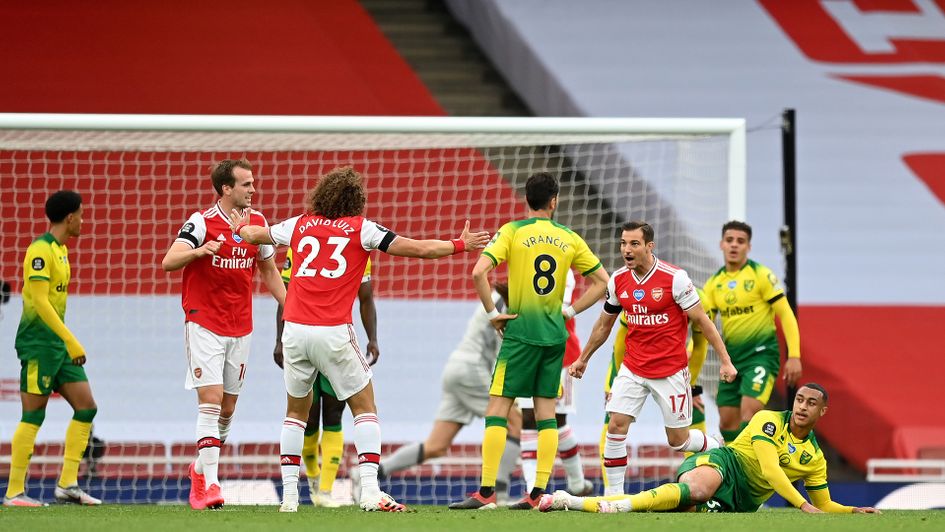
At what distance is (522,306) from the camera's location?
7789 millimetres

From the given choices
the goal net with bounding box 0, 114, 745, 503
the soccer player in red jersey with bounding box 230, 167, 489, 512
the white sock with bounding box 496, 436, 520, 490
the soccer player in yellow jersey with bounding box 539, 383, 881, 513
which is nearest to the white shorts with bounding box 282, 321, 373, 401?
the soccer player in red jersey with bounding box 230, 167, 489, 512

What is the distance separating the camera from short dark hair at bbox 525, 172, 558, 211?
788 cm

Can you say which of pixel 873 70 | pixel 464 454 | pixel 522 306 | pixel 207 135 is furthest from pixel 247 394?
pixel 873 70

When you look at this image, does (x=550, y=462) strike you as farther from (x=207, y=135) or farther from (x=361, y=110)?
(x=361, y=110)

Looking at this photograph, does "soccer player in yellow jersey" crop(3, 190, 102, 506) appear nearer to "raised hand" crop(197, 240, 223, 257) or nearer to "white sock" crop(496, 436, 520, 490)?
"raised hand" crop(197, 240, 223, 257)

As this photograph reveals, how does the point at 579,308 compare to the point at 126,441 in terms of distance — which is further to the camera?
the point at 126,441

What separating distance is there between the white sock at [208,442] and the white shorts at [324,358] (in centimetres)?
71

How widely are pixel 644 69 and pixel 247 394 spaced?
19.9ft

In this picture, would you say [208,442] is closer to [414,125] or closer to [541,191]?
[541,191]

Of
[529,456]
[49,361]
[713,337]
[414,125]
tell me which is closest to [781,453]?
[713,337]

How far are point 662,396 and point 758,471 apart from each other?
2.49 ft

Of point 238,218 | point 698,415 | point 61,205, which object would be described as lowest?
point 698,415

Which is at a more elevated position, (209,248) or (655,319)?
(209,248)

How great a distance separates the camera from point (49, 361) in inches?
336
